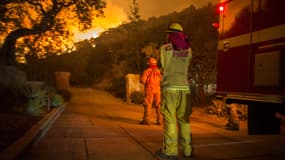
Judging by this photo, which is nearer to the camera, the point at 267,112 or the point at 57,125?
the point at 267,112

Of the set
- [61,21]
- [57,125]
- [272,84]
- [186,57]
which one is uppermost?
[61,21]

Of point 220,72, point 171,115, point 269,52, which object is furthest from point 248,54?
point 171,115

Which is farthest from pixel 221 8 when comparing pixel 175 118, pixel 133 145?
pixel 133 145

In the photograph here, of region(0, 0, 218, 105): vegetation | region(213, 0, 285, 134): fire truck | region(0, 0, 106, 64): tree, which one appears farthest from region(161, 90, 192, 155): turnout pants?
region(0, 0, 106, 64): tree

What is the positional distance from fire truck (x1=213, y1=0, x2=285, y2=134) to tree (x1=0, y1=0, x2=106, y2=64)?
9.70m

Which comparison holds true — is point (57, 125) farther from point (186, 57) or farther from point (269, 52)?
point (269, 52)

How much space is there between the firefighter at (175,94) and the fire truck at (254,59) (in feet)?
2.20

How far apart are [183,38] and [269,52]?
152 centimetres

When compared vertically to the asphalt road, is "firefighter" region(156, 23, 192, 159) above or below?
above

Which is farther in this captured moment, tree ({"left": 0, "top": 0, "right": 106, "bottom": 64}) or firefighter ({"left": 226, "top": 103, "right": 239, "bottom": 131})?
tree ({"left": 0, "top": 0, "right": 106, "bottom": 64})

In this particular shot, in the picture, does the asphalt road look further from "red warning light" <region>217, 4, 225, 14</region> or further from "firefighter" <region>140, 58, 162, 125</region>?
"red warning light" <region>217, 4, 225, 14</region>

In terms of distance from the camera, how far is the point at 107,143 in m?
7.40

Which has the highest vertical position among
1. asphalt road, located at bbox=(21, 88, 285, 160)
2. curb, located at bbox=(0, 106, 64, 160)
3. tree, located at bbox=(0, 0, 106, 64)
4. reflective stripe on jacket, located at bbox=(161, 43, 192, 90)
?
tree, located at bbox=(0, 0, 106, 64)

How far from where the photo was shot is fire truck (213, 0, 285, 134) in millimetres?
4809
